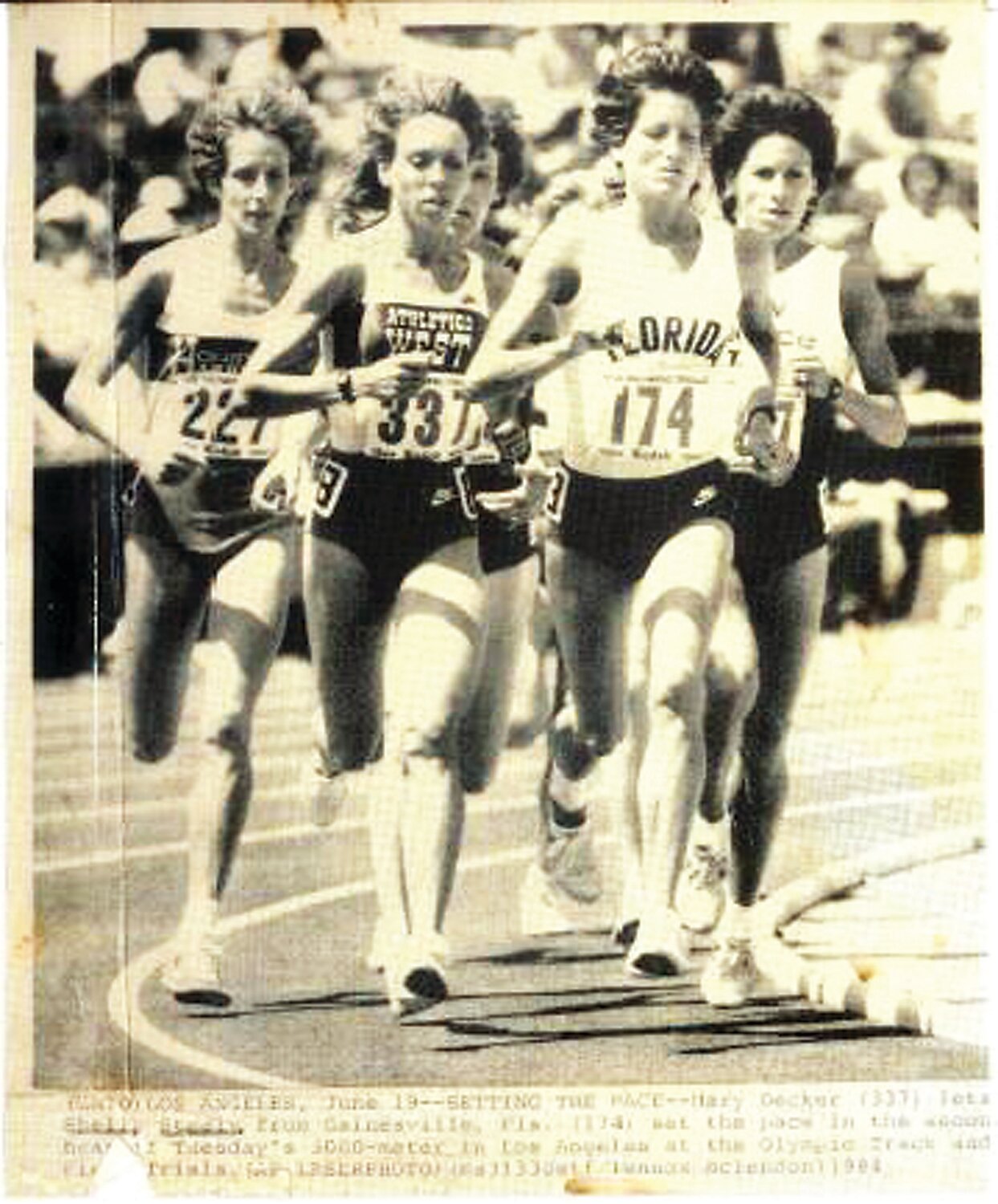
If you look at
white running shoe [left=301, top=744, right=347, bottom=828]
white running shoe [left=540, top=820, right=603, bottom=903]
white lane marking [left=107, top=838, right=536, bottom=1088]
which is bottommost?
white lane marking [left=107, top=838, right=536, bottom=1088]

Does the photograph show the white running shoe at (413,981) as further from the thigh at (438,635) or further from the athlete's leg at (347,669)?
the thigh at (438,635)

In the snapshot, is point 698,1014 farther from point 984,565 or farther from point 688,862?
point 984,565

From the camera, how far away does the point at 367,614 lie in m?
1.61

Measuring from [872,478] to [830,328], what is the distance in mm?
142

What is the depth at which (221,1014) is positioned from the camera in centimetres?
157

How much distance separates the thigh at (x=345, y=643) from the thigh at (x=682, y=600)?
0.77 feet

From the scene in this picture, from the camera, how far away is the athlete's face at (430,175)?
163 centimetres

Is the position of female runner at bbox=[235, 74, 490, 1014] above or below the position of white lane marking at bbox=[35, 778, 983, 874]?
above

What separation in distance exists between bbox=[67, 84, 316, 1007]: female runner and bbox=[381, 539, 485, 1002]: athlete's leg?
0.40 feet

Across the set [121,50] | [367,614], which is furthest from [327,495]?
[121,50]

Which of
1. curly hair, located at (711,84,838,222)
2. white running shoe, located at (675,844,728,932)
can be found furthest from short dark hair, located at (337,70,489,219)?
white running shoe, located at (675,844,728,932)

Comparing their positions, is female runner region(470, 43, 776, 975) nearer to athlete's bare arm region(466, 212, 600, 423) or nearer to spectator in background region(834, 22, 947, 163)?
athlete's bare arm region(466, 212, 600, 423)

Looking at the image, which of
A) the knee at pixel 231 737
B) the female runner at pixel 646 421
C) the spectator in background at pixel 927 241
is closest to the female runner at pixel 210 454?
the knee at pixel 231 737

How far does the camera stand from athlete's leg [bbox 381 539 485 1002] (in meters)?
1.59
